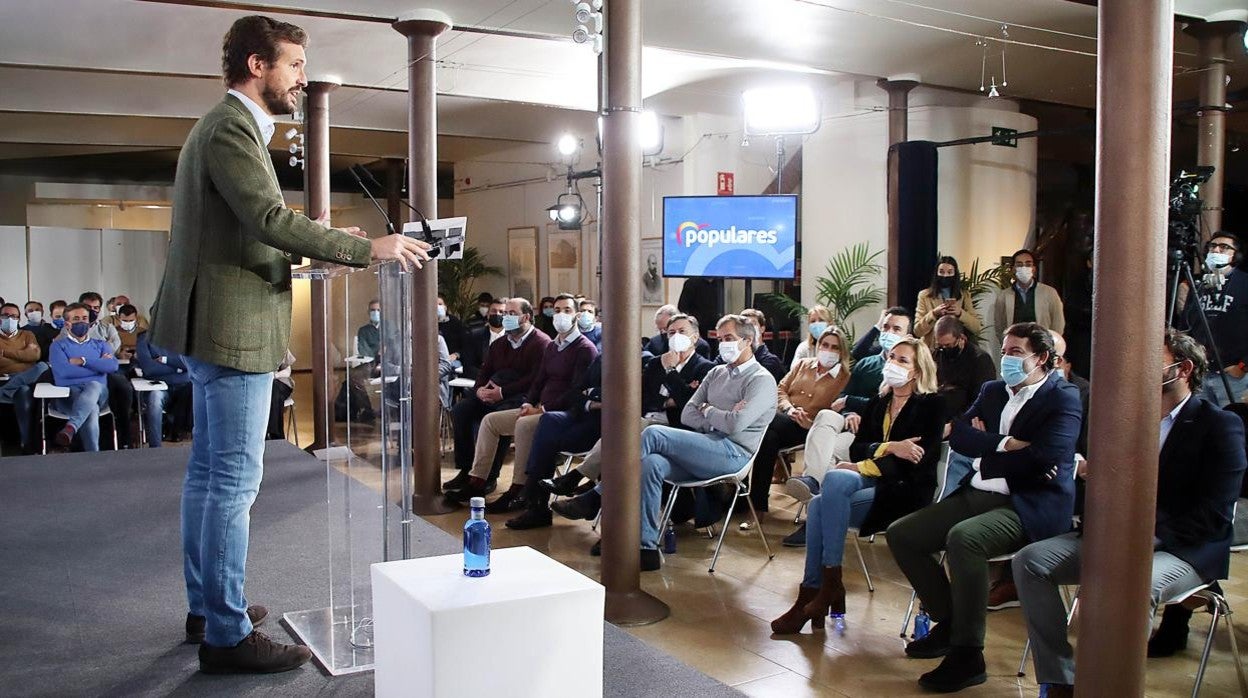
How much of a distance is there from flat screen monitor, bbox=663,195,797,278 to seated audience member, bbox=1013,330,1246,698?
20.3ft

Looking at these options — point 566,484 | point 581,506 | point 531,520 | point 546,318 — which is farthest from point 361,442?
point 546,318

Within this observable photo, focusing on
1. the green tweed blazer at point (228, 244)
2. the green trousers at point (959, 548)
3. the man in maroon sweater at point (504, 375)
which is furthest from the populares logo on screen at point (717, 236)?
the green tweed blazer at point (228, 244)

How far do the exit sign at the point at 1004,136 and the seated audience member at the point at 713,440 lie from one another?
5043mm

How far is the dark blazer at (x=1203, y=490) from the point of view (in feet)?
10.8

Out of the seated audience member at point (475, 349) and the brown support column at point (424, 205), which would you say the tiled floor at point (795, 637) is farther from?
the seated audience member at point (475, 349)

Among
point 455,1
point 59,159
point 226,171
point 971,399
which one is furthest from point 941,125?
point 59,159

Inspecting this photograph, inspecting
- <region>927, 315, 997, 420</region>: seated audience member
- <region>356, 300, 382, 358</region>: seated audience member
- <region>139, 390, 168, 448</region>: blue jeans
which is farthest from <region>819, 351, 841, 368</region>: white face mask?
<region>139, 390, 168, 448</region>: blue jeans

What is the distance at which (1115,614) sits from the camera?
2.78 metres

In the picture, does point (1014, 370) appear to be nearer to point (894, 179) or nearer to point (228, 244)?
point (228, 244)

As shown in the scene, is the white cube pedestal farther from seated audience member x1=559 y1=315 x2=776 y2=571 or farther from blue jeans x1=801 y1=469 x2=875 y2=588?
seated audience member x1=559 y1=315 x2=776 y2=571

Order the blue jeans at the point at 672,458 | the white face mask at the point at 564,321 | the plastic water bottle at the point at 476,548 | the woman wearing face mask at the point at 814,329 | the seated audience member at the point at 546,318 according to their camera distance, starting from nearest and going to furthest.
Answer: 1. the plastic water bottle at the point at 476,548
2. the blue jeans at the point at 672,458
3. the white face mask at the point at 564,321
4. the woman wearing face mask at the point at 814,329
5. the seated audience member at the point at 546,318

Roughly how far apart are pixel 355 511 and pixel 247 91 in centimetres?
116

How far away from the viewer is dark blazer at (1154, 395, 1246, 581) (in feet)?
10.8

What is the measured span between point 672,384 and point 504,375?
147 cm
